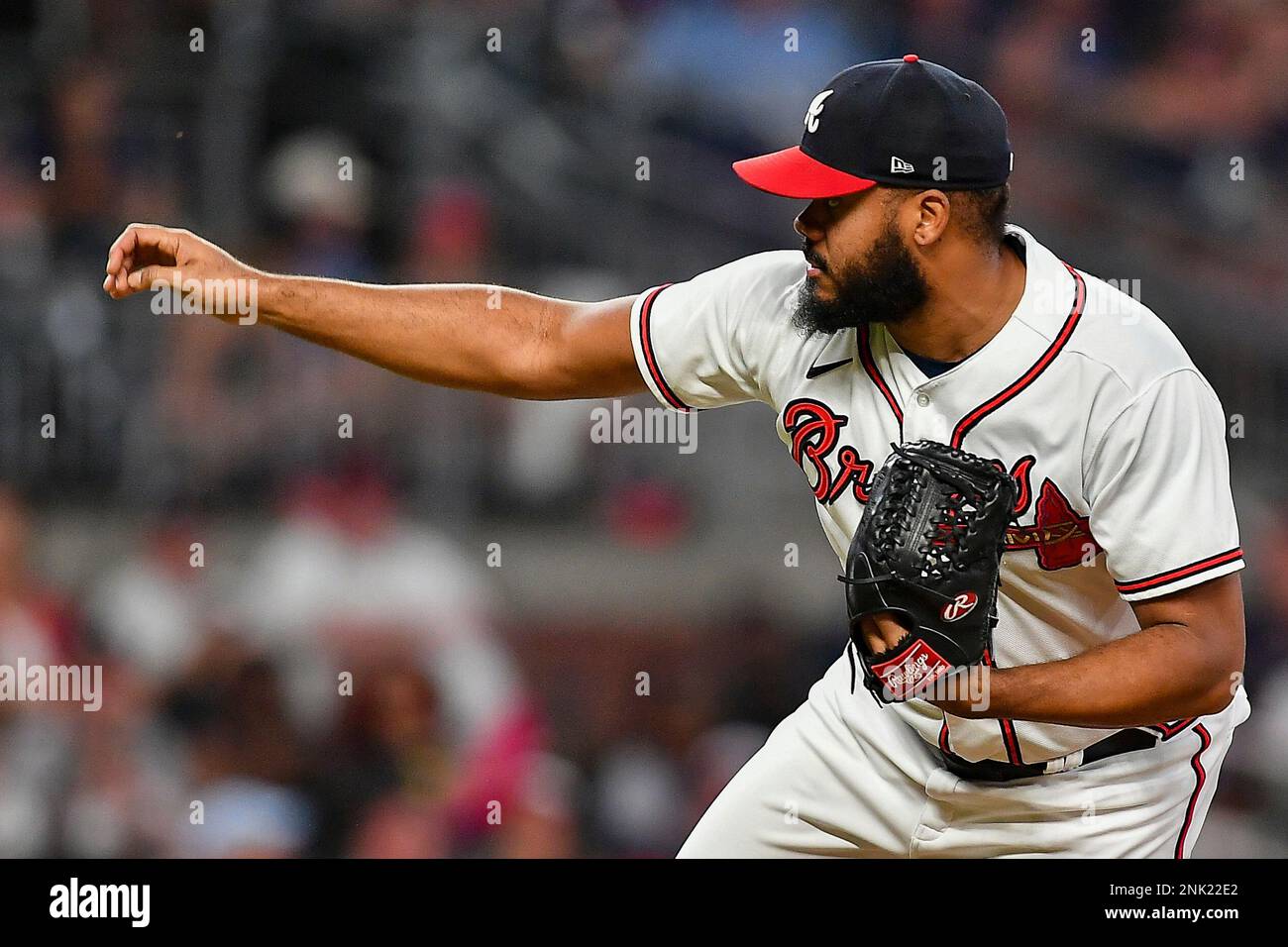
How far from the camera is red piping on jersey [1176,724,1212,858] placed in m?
2.43

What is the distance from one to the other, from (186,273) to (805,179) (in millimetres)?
944

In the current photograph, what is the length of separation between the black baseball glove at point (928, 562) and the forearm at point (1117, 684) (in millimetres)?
65

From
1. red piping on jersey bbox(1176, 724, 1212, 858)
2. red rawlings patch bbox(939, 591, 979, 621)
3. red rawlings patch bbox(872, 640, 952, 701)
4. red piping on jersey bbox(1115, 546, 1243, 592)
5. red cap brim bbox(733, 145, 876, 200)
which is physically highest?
red cap brim bbox(733, 145, 876, 200)

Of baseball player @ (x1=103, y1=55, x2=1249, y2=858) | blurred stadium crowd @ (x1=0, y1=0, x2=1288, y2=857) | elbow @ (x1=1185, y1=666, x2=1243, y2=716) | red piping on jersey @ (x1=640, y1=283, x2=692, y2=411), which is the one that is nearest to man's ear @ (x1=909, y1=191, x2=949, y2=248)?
baseball player @ (x1=103, y1=55, x2=1249, y2=858)

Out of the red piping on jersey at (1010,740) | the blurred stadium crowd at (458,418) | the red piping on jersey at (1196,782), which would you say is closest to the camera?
the red piping on jersey at (1010,740)

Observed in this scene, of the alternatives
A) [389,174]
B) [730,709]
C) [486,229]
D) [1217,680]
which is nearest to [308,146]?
[389,174]

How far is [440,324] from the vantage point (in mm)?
2502

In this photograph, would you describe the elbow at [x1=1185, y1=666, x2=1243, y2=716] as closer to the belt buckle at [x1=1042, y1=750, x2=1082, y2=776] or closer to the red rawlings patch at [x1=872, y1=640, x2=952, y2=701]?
the belt buckle at [x1=1042, y1=750, x2=1082, y2=776]

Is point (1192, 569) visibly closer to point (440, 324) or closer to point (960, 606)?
point (960, 606)

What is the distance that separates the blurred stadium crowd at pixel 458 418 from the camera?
4.34 meters

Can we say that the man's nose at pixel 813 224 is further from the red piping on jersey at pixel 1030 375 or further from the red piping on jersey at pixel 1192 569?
the red piping on jersey at pixel 1192 569

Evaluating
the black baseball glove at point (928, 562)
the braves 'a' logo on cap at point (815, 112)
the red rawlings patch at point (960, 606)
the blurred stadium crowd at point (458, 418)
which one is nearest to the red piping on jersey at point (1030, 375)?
the black baseball glove at point (928, 562)

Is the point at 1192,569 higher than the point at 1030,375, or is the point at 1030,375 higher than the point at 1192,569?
the point at 1030,375

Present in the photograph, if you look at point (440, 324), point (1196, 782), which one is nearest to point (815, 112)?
point (440, 324)
